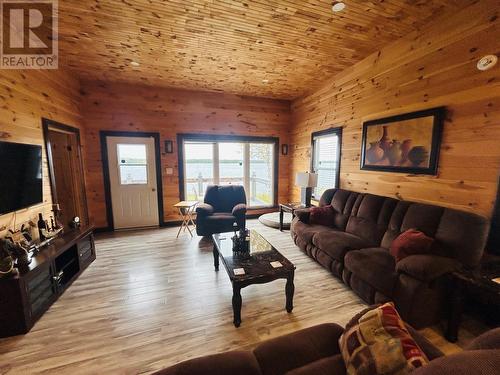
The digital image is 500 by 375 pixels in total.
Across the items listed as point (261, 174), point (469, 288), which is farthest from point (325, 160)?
point (469, 288)

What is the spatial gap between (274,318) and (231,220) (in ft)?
6.89

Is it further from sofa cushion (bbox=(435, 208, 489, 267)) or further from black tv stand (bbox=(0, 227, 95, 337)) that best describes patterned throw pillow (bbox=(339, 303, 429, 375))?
black tv stand (bbox=(0, 227, 95, 337))

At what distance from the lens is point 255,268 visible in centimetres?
207

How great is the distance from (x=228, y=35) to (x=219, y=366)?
10.4 feet

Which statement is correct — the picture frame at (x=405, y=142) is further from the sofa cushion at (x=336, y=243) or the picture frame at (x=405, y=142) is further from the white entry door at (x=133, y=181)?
the white entry door at (x=133, y=181)

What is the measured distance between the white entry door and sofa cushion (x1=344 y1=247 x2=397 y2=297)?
3.99m

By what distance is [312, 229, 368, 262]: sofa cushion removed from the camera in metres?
2.52

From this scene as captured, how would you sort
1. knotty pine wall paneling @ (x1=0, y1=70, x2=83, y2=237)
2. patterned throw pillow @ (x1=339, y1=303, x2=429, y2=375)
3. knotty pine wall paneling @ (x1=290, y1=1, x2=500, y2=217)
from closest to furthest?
patterned throw pillow @ (x1=339, y1=303, x2=429, y2=375) → knotty pine wall paneling @ (x1=290, y1=1, x2=500, y2=217) → knotty pine wall paneling @ (x1=0, y1=70, x2=83, y2=237)

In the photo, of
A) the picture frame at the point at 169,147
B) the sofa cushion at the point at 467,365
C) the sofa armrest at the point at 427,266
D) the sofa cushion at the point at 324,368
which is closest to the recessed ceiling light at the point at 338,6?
the sofa armrest at the point at 427,266

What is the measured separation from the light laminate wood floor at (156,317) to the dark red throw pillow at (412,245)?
0.64 m

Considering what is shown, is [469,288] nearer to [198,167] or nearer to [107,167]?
[198,167]

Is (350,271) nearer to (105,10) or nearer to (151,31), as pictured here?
(151,31)

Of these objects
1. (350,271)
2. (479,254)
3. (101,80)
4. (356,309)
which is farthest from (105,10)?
(479,254)

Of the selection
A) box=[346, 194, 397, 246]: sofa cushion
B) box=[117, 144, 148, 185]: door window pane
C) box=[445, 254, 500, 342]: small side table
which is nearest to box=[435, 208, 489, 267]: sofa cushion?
box=[445, 254, 500, 342]: small side table
